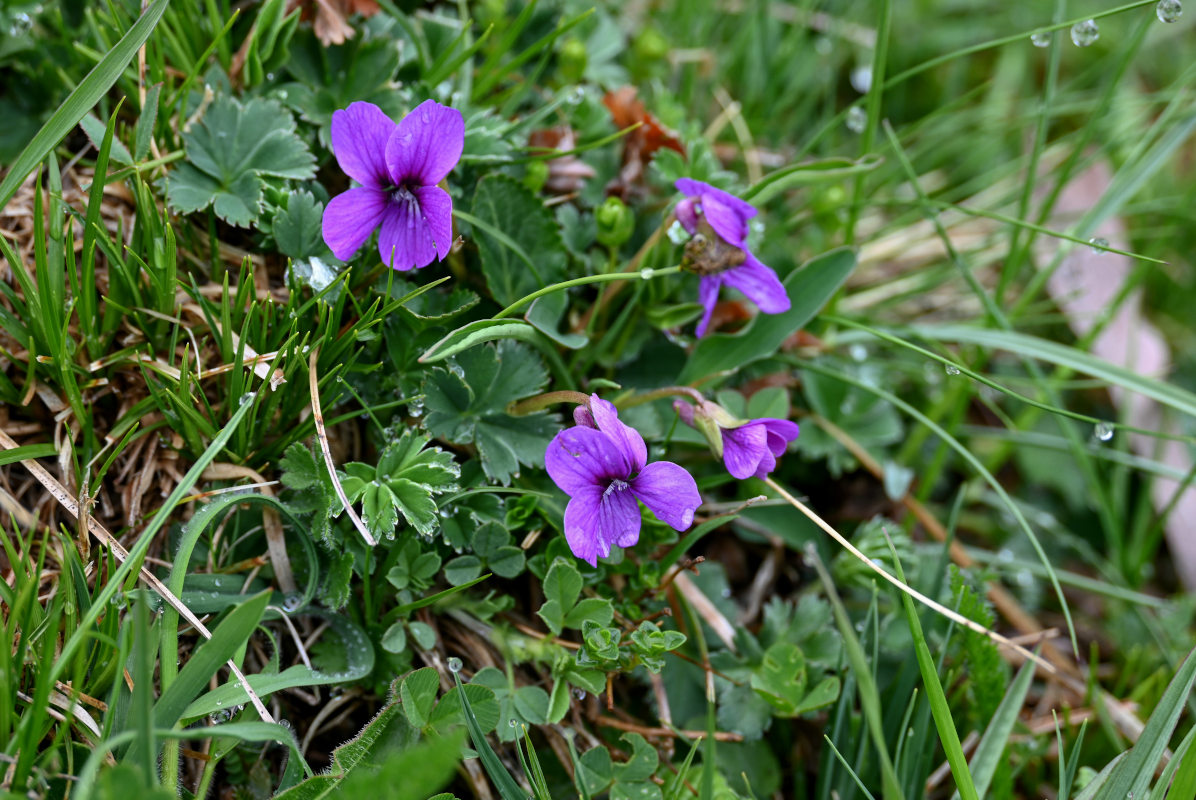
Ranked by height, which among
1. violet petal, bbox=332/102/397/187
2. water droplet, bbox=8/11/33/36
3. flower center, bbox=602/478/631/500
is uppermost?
water droplet, bbox=8/11/33/36

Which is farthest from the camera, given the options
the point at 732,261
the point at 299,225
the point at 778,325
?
the point at 778,325

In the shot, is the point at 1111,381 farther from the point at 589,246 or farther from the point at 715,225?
the point at 589,246

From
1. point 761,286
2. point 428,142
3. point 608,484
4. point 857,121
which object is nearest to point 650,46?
point 857,121

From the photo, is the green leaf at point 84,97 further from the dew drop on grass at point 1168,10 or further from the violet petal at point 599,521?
the dew drop on grass at point 1168,10

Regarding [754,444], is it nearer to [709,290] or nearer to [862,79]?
[709,290]

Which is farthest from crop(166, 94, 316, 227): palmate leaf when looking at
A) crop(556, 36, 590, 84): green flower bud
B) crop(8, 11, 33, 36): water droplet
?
crop(556, 36, 590, 84): green flower bud

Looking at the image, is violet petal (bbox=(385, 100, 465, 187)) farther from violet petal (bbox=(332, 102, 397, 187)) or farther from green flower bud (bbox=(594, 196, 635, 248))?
green flower bud (bbox=(594, 196, 635, 248))

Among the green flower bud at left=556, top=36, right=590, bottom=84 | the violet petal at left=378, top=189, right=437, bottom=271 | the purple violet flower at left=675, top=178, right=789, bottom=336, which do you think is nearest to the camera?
the violet petal at left=378, top=189, right=437, bottom=271
